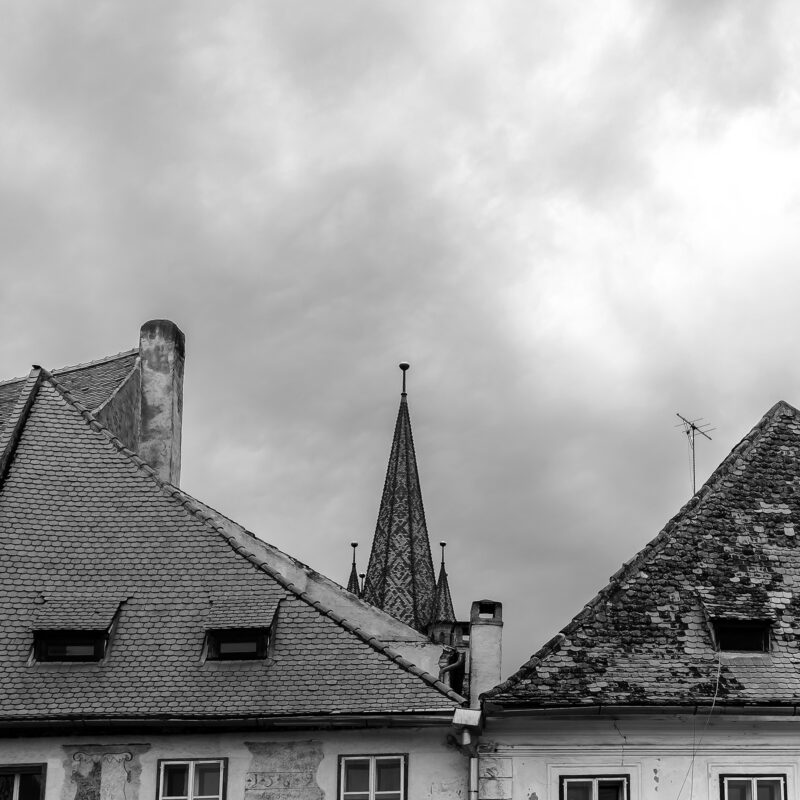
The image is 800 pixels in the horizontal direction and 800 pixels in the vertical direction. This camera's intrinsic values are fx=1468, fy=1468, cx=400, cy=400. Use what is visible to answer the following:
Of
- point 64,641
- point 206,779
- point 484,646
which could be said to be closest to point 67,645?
point 64,641

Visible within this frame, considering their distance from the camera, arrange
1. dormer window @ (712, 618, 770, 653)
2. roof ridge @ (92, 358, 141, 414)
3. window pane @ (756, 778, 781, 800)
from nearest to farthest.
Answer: window pane @ (756, 778, 781, 800), dormer window @ (712, 618, 770, 653), roof ridge @ (92, 358, 141, 414)

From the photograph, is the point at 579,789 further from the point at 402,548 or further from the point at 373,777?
the point at 402,548

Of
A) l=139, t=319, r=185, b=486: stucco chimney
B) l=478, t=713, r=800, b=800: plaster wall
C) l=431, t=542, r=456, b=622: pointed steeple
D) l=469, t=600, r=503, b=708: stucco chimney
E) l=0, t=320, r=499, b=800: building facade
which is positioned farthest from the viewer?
l=431, t=542, r=456, b=622: pointed steeple

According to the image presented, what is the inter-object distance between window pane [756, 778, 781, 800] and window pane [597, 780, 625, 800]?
4.92ft

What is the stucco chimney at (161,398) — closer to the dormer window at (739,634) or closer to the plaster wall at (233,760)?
the plaster wall at (233,760)

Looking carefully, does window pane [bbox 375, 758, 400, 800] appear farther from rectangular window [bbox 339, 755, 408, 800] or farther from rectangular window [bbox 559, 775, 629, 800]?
rectangular window [bbox 559, 775, 629, 800]

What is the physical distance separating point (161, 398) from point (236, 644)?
6.65m

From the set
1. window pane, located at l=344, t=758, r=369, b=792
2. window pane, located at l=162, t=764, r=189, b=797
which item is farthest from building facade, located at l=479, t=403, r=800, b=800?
window pane, located at l=162, t=764, r=189, b=797

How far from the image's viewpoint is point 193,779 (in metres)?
15.5

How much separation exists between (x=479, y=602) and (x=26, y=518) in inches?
218

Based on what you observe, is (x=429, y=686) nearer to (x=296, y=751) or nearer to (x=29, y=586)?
(x=296, y=751)

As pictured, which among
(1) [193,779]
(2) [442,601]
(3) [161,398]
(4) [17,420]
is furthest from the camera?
(2) [442,601]

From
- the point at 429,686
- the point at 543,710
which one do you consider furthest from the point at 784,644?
the point at 429,686

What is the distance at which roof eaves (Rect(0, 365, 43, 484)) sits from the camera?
59.4ft
